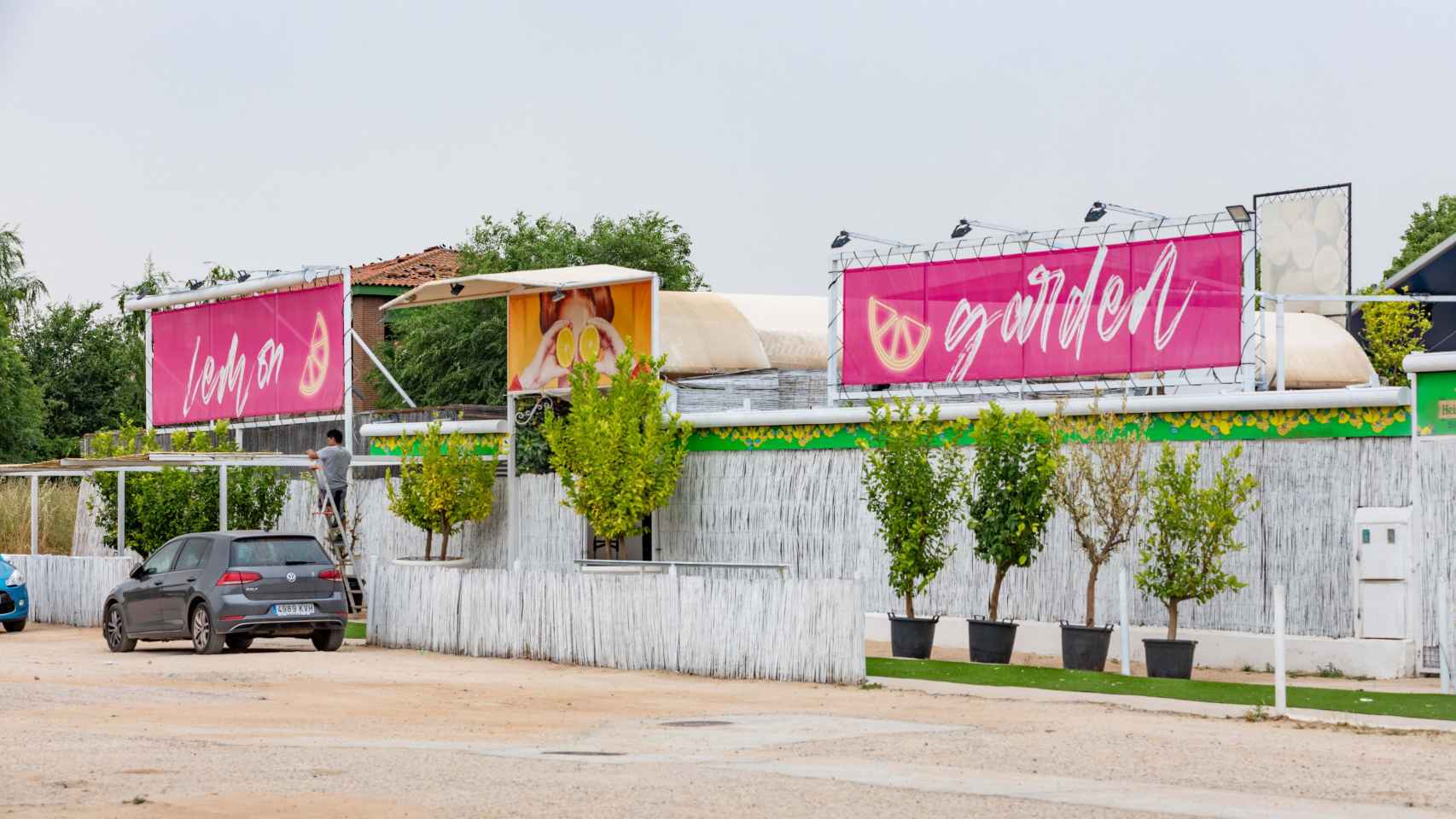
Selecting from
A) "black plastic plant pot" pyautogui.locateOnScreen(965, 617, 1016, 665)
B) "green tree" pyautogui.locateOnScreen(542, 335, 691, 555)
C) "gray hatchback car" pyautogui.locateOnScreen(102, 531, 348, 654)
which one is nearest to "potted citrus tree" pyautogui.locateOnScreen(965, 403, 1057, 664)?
"black plastic plant pot" pyautogui.locateOnScreen(965, 617, 1016, 665)

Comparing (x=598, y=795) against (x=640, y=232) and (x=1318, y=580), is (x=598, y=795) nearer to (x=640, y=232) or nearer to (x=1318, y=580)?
(x=1318, y=580)

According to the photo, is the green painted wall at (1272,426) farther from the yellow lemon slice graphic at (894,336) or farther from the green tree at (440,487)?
the green tree at (440,487)

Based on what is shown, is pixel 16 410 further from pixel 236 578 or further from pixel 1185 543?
pixel 1185 543

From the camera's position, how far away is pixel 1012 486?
2058cm

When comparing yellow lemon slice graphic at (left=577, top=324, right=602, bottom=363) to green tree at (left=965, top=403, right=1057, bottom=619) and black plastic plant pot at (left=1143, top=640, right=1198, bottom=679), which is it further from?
black plastic plant pot at (left=1143, top=640, right=1198, bottom=679)

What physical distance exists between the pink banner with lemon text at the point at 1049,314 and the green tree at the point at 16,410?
37345 mm

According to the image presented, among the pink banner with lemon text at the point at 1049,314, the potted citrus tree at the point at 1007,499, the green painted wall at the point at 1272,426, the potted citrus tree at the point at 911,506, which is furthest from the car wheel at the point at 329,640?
the pink banner with lemon text at the point at 1049,314

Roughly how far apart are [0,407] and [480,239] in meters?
15.0

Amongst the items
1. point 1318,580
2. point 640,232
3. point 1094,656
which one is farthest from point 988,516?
point 640,232

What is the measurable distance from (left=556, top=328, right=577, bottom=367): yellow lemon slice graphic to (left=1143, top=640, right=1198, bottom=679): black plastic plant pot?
1214 centimetres

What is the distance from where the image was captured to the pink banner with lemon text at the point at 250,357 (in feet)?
111

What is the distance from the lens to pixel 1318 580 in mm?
19875

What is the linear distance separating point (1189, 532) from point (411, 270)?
42754 millimetres

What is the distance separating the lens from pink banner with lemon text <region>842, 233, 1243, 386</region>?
78.9ft
